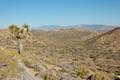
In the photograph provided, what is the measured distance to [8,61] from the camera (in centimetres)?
1803

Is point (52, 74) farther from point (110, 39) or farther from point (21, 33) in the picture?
point (110, 39)

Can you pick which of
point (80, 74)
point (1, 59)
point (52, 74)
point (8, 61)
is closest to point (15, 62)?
point (8, 61)

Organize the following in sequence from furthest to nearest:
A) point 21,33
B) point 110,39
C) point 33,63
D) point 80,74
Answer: point 110,39
point 21,33
point 33,63
point 80,74

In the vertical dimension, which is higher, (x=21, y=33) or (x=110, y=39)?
(x=21, y=33)

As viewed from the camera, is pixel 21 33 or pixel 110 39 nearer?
pixel 21 33

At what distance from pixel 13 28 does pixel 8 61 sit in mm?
16168

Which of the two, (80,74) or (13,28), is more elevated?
(13,28)

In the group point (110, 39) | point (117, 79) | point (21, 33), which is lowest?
point (110, 39)

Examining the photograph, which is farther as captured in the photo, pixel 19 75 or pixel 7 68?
pixel 7 68

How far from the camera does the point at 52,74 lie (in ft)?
48.3

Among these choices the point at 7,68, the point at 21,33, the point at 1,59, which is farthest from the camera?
the point at 21,33

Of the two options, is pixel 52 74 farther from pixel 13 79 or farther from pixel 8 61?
pixel 8 61

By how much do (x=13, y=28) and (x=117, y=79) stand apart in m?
22.2

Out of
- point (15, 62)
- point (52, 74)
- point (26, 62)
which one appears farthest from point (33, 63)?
point (52, 74)
